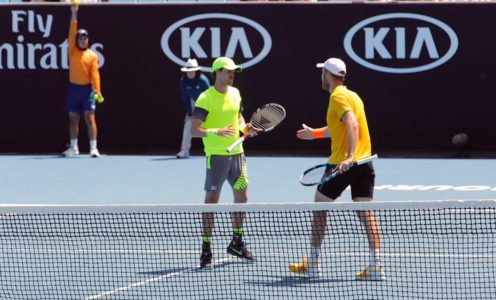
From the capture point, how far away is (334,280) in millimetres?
8695

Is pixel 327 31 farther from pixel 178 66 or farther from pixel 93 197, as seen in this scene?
pixel 93 197

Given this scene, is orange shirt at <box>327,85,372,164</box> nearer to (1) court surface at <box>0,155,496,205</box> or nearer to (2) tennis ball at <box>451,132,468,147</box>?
(1) court surface at <box>0,155,496,205</box>

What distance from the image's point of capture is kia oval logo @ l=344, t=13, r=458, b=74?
18750 mm

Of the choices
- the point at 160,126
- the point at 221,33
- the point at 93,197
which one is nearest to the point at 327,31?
the point at 221,33

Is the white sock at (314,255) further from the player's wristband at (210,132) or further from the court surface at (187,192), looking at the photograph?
the player's wristband at (210,132)

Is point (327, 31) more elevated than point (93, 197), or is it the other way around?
point (327, 31)

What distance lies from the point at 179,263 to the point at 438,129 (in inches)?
402

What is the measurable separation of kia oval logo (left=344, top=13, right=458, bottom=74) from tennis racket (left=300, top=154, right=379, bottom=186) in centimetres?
1006

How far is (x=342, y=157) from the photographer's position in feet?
29.5

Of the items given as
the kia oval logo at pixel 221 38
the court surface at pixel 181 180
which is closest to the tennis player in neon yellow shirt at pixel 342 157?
the court surface at pixel 181 180

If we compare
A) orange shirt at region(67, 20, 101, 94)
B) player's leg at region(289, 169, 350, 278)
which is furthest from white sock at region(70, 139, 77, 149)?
player's leg at region(289, 169, 350, 278)

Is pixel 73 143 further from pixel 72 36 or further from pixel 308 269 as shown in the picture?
pixel 308 269

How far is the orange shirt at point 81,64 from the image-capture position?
1894cm

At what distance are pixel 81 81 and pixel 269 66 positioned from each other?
302 cm
